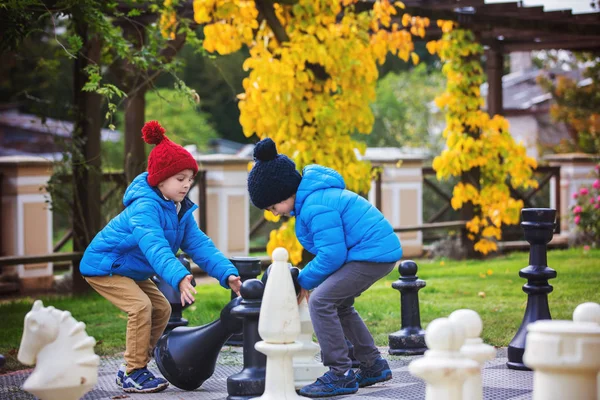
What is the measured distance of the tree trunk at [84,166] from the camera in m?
9.25

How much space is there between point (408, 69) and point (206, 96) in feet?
25.1

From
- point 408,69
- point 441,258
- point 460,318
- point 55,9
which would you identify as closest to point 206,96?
point 408,69

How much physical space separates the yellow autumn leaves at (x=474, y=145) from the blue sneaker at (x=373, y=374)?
6.75 meters

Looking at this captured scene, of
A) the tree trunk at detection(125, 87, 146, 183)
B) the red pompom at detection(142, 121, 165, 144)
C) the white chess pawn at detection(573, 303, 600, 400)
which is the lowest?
the white chess pawn at detection(573, 303, 600, 400)

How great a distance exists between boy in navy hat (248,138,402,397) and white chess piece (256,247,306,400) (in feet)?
2.22

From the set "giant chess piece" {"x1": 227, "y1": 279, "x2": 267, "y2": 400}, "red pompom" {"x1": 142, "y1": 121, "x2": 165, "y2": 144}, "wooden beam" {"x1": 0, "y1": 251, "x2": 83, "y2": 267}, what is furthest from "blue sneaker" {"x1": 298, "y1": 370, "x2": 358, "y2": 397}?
"wooden beam" {"x1": 0, "y1": 251, "x2": 83, "y2": 267}

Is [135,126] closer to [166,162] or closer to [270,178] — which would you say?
[166,162]

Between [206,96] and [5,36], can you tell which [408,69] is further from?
[5,36]

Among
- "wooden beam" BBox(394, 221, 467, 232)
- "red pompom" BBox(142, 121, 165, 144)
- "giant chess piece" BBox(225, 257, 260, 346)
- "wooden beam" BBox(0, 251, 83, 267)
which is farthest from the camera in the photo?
"wooden beam" BBox(394, 221, 467, 232)

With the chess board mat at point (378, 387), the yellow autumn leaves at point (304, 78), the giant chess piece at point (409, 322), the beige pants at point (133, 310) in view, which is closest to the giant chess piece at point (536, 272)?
the chess board mat at point (378, 387)

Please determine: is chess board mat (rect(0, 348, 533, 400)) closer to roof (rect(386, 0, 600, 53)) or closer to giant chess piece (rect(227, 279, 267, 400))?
giant chess piece (rect(227, 279, 267, 400))

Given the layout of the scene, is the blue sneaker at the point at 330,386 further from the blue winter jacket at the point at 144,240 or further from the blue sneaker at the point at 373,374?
the blue winter jacket at the point at 144,240

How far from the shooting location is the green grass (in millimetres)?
6609

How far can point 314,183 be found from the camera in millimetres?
4648
